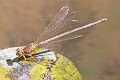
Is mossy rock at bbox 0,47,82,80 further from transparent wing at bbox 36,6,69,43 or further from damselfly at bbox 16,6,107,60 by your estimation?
transparent wing at bbox 36,6,69,43

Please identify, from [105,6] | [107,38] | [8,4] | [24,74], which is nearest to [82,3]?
[105,6]

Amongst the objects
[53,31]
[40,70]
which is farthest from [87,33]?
[40,70]

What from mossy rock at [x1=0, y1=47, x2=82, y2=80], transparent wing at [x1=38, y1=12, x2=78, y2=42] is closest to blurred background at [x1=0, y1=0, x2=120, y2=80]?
transparent wing at [x1=38, y1=12, x2=78, y2=42]

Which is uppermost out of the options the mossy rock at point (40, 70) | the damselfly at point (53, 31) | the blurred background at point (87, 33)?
the blurred background at point (87, 33)

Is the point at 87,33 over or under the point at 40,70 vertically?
over

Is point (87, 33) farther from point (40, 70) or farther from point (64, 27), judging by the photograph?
point (40, 70)

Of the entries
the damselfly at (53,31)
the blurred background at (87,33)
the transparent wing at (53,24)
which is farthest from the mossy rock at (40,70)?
the blurred background at (87,33)

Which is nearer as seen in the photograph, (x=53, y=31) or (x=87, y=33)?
(x=53, y=31)

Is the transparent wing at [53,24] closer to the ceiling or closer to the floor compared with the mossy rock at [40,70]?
closer to the ceiling

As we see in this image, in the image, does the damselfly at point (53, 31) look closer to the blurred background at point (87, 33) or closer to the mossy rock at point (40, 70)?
the mossy rock at point (40, 70)
